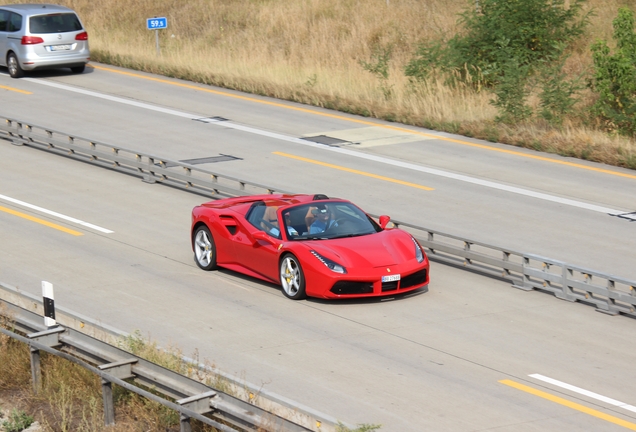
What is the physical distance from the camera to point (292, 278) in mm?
13789

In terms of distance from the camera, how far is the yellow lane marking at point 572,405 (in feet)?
31.1

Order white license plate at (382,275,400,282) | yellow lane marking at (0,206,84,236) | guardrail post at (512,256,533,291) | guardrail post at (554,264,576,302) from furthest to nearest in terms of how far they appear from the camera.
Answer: yellow lane marking at (0,206,84,236)
guardrail post at (512,256,533,291)
guardrail post at (554,264,576,302)
white license plate at (382,275,400,282)

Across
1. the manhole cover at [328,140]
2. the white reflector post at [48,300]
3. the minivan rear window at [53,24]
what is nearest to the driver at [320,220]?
the white reflector post at [48,300]

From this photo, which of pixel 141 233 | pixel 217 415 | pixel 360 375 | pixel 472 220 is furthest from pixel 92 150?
pixel 217 415

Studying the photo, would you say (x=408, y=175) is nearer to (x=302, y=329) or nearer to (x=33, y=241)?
(x=33, y=241)

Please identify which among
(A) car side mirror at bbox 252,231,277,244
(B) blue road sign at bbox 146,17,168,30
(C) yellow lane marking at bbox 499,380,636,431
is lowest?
(C) yellow lane marking at bbox 499,380,636,431

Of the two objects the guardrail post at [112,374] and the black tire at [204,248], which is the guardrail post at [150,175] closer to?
the black tire at [204,248]

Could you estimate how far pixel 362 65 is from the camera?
35.7 meters

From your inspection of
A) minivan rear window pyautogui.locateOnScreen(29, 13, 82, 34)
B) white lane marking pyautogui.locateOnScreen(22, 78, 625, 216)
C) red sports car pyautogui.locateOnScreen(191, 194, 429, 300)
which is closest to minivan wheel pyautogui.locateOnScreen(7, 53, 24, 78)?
minivan rear window pyautogui.locateOnScreen(29, 13, 82, 34)

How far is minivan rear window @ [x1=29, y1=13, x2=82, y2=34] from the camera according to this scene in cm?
3259

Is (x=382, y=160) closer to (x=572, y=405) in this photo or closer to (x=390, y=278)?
(x=390, y=278)

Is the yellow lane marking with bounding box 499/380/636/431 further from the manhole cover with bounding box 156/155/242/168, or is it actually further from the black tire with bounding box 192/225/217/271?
the manhole cover with bounding box 156/155/242/168

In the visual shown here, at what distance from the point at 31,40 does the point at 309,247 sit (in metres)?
21.7

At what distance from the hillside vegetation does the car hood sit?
10.6m
